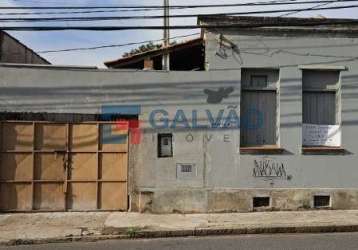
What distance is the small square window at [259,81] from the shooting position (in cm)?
1491

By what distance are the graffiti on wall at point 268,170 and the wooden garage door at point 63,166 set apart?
328 cm

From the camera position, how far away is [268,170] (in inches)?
577

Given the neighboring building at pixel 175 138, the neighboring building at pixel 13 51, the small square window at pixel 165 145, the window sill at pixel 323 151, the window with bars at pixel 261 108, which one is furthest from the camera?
the neighboring building at pixel 13 51

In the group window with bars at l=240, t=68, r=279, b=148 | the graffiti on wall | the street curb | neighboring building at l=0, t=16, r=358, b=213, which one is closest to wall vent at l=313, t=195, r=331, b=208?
neighboring building at l=0, t=16, r=358, b=213

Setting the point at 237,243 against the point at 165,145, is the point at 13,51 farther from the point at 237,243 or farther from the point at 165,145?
the point at 237,243

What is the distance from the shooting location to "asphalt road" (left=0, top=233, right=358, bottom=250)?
1060cm

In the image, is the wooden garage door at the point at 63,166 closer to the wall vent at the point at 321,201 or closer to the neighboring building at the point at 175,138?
the neighboring building at the point at 175,138

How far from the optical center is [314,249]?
33.6 ft

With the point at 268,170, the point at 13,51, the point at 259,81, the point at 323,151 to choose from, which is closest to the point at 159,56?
the point at 259,81

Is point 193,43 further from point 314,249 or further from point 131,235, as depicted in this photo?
point 314,249

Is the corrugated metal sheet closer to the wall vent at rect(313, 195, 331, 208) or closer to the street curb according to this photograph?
the wall vent at rect(313, 195, 331, 208)

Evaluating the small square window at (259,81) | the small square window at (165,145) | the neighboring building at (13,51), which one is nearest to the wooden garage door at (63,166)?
the small square window at (165,145)

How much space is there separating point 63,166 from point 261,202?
16.5 ft

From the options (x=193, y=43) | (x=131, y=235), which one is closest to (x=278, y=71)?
(x=193, y=43)
